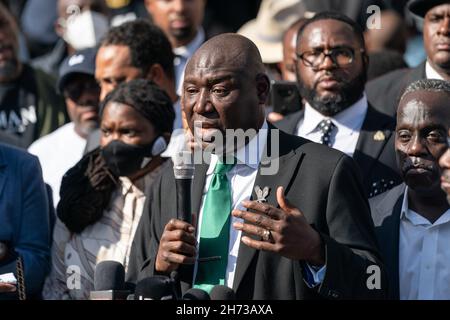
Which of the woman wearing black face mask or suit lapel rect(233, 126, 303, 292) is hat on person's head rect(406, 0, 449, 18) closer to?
the woman wearing black face mask

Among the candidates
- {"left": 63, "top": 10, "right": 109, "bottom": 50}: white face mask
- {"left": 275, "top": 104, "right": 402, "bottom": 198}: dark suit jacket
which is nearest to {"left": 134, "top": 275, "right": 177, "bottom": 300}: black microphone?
{"left": 275, "top": 104, "right": 402, "bottom": 198}: dark suit jacket

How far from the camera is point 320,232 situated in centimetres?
527

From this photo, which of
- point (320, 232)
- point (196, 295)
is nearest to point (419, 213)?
point (320, 232)

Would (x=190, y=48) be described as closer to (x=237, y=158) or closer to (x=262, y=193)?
(x=237, y=158)

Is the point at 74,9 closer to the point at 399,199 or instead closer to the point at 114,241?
the point at 114,241

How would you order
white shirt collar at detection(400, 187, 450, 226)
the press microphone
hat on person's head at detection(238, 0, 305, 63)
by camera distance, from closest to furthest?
the press microphone < white shirt collar at detection(400, 187, 450, 226) < hat on person's head at detection(238, 0, 305, 63)

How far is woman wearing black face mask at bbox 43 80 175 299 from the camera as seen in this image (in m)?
6.75

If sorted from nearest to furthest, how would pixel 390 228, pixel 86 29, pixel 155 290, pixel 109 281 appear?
1. pixel 155 290
2. pixel 109 281
3. pixel 390 228
4. pixel 86 29

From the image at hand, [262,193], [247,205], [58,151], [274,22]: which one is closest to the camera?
[247,205]

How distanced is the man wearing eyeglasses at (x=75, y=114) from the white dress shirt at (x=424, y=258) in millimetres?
2800

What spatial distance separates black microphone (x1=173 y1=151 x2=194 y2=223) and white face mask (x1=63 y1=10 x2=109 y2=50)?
4.72 meters

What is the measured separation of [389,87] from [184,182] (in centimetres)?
277

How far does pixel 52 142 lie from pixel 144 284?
3.53 meters

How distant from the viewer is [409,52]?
10703mm
